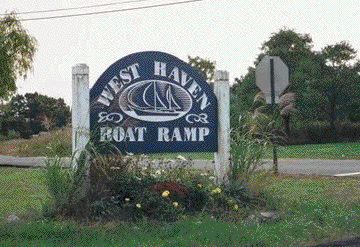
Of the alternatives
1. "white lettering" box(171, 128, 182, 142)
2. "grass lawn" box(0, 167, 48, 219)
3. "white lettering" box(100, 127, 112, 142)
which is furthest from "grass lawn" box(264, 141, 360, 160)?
"white lettering" box(100, 127, 112, 142)

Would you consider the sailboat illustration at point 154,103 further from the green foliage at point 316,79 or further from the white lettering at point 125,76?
the green foliage at point 316,79

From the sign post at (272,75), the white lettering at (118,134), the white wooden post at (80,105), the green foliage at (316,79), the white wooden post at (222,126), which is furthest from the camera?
the green foliage at (316,79)

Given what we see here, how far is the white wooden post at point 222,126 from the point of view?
984cm

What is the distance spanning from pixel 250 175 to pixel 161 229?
110 inches

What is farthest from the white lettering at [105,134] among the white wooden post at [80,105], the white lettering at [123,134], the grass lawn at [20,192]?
the grass lawn at [20,192]

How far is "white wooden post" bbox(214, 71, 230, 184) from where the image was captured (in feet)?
32.3

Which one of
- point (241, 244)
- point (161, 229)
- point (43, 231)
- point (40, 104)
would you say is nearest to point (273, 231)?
point (241, 244)

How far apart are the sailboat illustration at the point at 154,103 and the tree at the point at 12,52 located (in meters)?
17.0

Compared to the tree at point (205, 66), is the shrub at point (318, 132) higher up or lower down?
lower down

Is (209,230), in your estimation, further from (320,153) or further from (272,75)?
(320,153)

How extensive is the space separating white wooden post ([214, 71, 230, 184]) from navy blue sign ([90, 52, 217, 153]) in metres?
0.13

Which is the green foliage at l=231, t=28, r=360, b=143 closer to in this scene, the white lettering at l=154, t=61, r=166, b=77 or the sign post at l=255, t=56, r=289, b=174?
the sign post at l=255, t=56, r=289, b=174

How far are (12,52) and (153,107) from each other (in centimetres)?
1820

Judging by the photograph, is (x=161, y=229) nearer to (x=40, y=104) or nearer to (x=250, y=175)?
(x=250, y=175)
